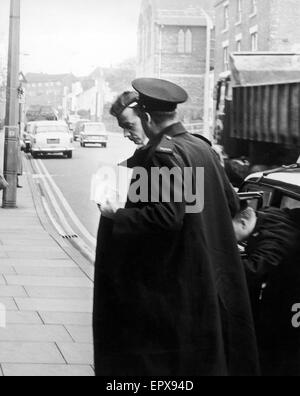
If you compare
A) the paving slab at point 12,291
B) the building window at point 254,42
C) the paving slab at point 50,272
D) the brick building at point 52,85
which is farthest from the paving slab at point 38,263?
the building window at point 254,42

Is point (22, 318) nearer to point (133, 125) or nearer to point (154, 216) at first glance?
point (133, 125)

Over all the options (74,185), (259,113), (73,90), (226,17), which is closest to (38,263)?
(73,90)

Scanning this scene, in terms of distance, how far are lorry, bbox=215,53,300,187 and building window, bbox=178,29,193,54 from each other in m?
1.48

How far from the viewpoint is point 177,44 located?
1247 cm

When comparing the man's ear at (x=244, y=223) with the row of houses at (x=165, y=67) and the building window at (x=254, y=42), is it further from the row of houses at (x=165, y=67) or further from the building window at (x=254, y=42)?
the building window at (x=254, y=42)

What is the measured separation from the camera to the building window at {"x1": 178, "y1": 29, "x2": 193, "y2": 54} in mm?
13113

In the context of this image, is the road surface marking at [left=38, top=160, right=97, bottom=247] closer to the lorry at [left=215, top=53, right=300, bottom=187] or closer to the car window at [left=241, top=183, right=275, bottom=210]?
the lorry at [left=215, top=53, right=300, bottom=187]

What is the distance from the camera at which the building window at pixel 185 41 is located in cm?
1311

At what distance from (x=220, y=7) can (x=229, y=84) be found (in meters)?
10.8

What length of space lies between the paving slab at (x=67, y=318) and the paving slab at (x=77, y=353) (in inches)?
22.9

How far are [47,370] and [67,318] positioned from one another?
1304 millimetres

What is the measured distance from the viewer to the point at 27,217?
40.9 ft

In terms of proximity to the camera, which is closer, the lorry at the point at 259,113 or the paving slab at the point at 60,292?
the paving slab at the point at 60,292

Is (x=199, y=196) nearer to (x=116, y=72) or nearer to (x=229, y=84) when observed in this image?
(x=116, y=72)
